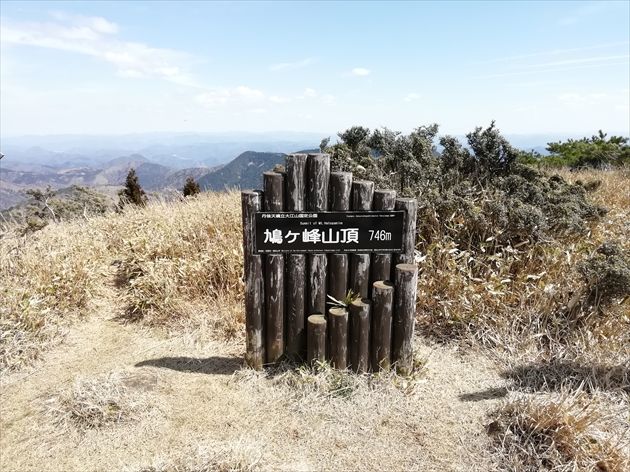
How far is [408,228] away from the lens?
368cm

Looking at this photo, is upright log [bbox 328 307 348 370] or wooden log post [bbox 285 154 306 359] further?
upright log [bbox 328 307 348 370]

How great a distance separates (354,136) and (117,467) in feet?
22.5

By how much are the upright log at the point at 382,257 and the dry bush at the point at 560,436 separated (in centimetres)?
147

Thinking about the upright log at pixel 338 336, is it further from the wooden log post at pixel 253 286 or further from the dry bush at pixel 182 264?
the dry bush at pixel 182 264

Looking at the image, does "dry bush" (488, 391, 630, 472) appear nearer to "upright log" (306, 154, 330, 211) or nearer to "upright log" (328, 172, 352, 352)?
"upright log" (328, 172, 352, 352)

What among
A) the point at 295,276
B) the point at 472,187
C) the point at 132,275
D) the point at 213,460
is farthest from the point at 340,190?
the point at 132,275

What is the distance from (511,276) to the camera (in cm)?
495

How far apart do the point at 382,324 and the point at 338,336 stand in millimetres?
418

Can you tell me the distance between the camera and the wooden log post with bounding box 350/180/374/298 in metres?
3.61

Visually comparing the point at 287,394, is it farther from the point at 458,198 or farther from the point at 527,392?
the point at 458,198

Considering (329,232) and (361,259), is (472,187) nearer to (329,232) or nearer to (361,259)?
(361,259)

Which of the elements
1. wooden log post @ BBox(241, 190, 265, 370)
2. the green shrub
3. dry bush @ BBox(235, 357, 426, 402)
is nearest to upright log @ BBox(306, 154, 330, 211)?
wooden log post @ BBox(241, 190, 265, 370)

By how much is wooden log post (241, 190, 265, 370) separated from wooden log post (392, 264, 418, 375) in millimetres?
1250

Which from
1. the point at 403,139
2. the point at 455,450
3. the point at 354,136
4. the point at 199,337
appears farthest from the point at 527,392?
the point at 354,136
